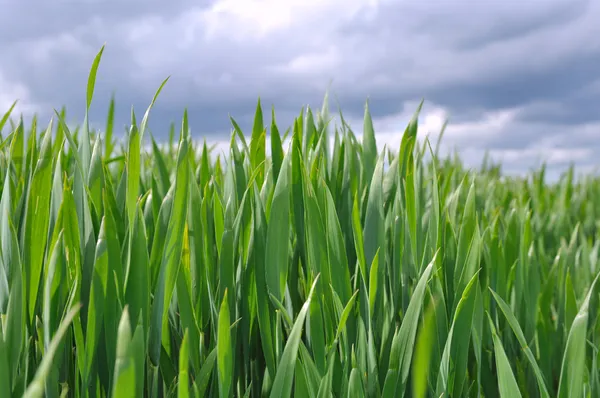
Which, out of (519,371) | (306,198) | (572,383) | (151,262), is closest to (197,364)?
(151,262)

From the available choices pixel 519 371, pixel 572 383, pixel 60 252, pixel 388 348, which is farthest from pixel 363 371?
pixel 519 371

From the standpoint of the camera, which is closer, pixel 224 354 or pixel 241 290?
pixel 224 354

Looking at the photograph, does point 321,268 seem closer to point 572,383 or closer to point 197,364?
point 197,364

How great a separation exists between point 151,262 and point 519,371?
3.00 feet

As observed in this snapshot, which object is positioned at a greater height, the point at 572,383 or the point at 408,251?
the point at 408,251

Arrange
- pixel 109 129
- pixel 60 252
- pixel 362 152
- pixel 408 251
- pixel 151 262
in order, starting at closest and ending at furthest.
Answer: pixel 60 252 → pixel 151 262 → pixel 408 251 → pixel 362 152 → pixel 109 129

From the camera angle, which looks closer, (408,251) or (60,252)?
(60,252)

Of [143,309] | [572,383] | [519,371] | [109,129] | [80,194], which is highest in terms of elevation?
[109,129]

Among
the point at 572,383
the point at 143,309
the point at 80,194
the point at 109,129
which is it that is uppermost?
the point at 109,129

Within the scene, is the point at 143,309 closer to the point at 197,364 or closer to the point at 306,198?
the point at 197,364

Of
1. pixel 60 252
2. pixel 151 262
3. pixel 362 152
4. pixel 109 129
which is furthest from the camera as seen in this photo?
pixel 109 129

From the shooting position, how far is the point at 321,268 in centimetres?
91

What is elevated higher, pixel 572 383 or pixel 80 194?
pixel 80 194

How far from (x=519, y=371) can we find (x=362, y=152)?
0.63 m
